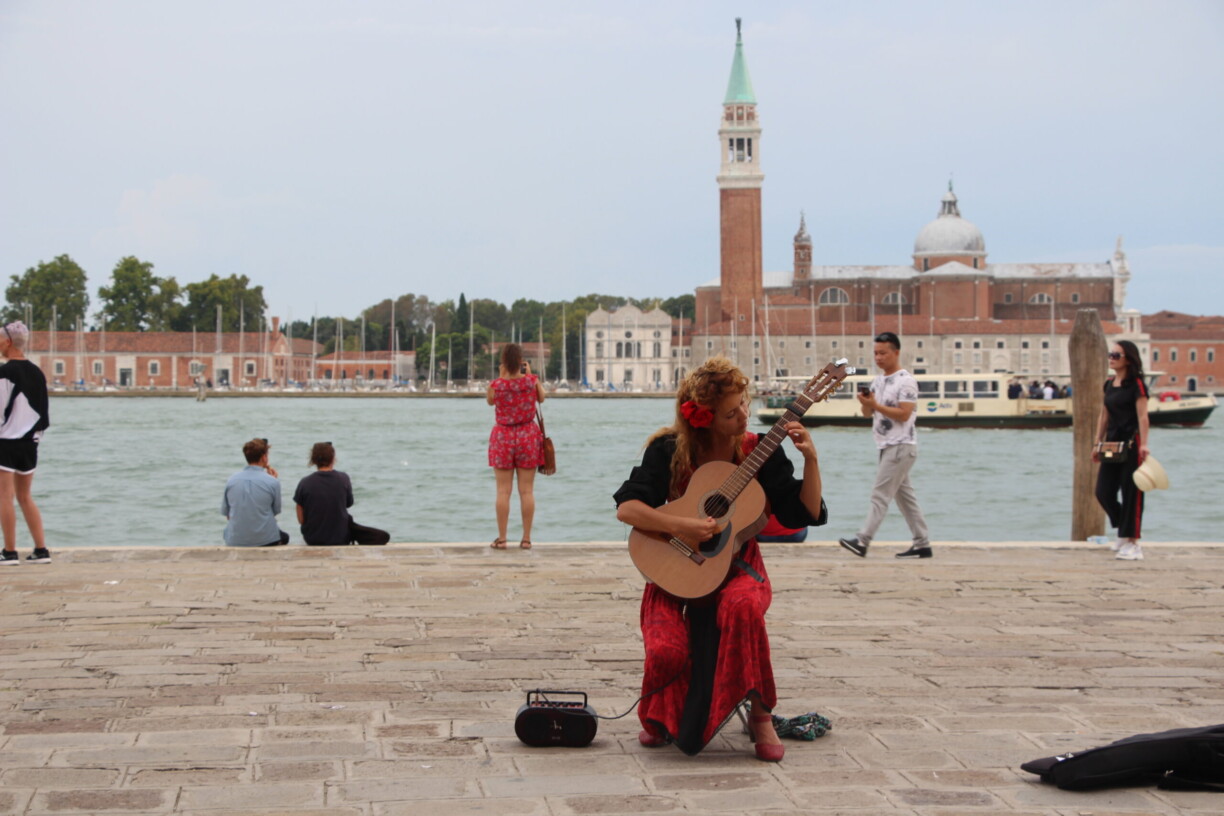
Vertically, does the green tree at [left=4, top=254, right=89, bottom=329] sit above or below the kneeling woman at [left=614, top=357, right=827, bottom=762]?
above

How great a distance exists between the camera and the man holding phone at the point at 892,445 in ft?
25.9

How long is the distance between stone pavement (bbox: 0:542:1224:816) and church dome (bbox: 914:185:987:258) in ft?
344

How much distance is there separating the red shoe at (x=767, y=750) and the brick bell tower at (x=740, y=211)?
311ft

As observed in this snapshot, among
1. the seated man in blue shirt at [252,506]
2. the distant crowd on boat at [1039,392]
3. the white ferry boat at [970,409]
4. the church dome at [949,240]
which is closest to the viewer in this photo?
the seated man in blue shirt at [252,506]

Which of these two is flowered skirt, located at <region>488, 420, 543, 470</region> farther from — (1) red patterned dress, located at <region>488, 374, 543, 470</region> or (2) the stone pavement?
(2) the stone pavement

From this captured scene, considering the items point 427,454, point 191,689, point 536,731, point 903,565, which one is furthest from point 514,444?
point 427,454

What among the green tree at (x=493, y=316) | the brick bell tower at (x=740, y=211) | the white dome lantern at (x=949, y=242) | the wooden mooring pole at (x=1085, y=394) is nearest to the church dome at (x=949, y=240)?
the white dome lantern at (x=949, y=242)

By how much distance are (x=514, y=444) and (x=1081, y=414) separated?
15.4ft

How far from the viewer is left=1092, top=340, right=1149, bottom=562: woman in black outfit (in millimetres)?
7637

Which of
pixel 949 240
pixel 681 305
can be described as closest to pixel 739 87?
pixel 949 240

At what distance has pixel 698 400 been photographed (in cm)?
376

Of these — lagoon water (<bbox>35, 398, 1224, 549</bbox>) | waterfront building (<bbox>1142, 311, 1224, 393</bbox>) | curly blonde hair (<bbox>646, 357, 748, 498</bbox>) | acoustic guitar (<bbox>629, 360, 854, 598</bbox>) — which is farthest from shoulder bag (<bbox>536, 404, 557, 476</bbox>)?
waterfront building (<bbox>1142, 311, 1224, 393</bbox>)

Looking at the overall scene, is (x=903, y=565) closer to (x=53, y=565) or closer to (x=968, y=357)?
(x=53, y=565)

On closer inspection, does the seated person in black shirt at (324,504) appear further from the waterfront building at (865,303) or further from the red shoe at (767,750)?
the waterfront building at (865,303)
